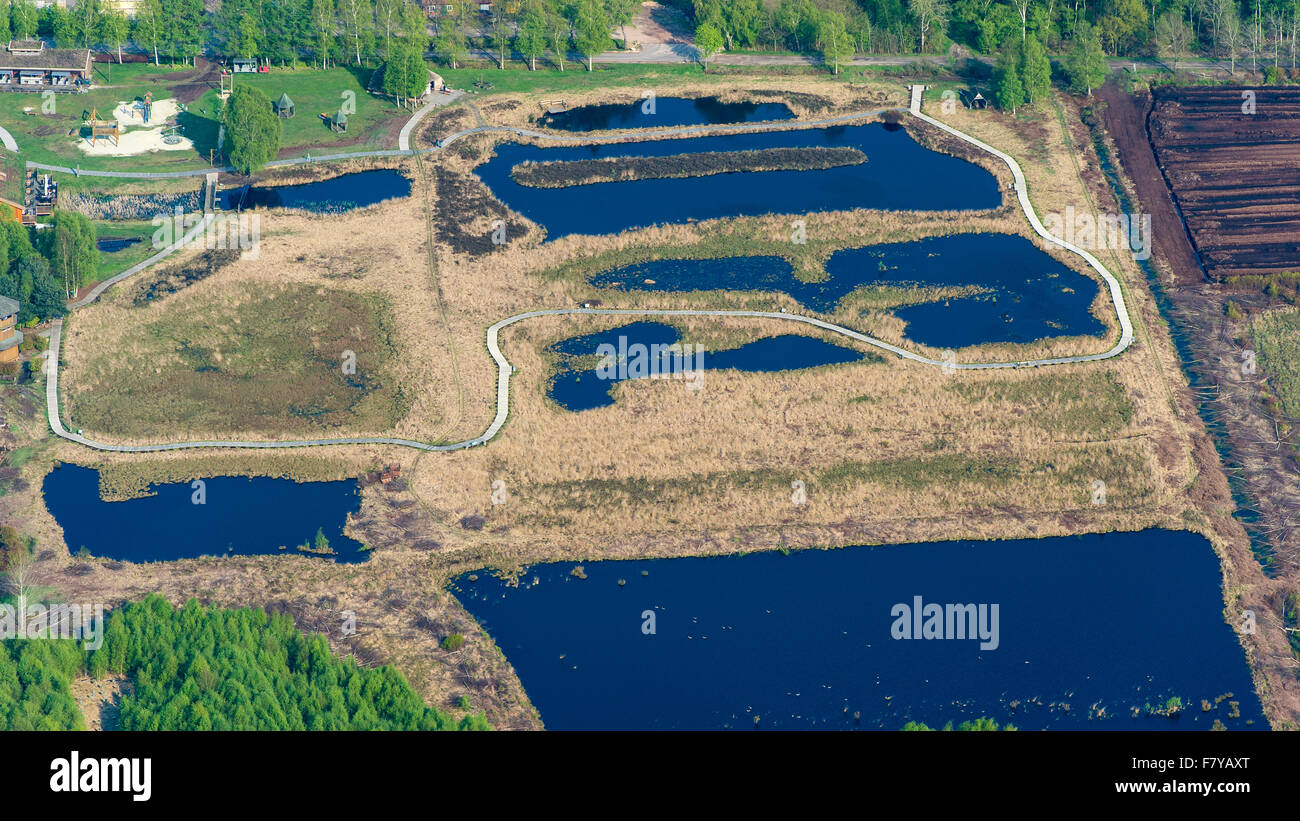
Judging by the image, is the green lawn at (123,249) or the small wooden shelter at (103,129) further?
the small wooden shelter at (103,129)

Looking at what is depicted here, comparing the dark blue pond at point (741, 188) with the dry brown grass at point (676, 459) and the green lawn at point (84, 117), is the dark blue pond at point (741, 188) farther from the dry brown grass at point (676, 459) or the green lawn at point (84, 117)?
the green lawn at point (84, 117)

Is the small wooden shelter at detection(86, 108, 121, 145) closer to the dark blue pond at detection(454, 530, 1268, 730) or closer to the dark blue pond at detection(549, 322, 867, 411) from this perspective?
the dark blue pond at detection(549, 322, 867, 411)

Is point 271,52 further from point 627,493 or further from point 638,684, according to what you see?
point 638,684

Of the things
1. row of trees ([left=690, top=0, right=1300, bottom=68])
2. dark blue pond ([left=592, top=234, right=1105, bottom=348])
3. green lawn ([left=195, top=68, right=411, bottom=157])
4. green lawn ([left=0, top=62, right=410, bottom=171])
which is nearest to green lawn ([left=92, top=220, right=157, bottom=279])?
green lawn ([left=0, top=62, right=410, bottom=171])

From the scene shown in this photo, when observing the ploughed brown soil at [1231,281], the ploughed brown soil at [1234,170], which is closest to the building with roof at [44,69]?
the ploughed brown soil at [1231,281]

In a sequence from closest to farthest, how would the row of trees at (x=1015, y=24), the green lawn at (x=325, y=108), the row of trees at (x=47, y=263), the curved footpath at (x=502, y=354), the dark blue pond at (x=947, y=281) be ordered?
the curved footpath at (x=502, y=354)
the row of trees at (x=47, y=263)
the dark blue pond at (x=947, y=281)
the green lawn at (x=325, y=108)
the row of trees at (x=1015, y=24)

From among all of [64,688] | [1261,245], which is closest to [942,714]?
[64,688]

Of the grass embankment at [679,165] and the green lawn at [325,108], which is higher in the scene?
the green lawn at [325,108]

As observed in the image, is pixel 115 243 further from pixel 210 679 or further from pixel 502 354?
pixel 210 679
